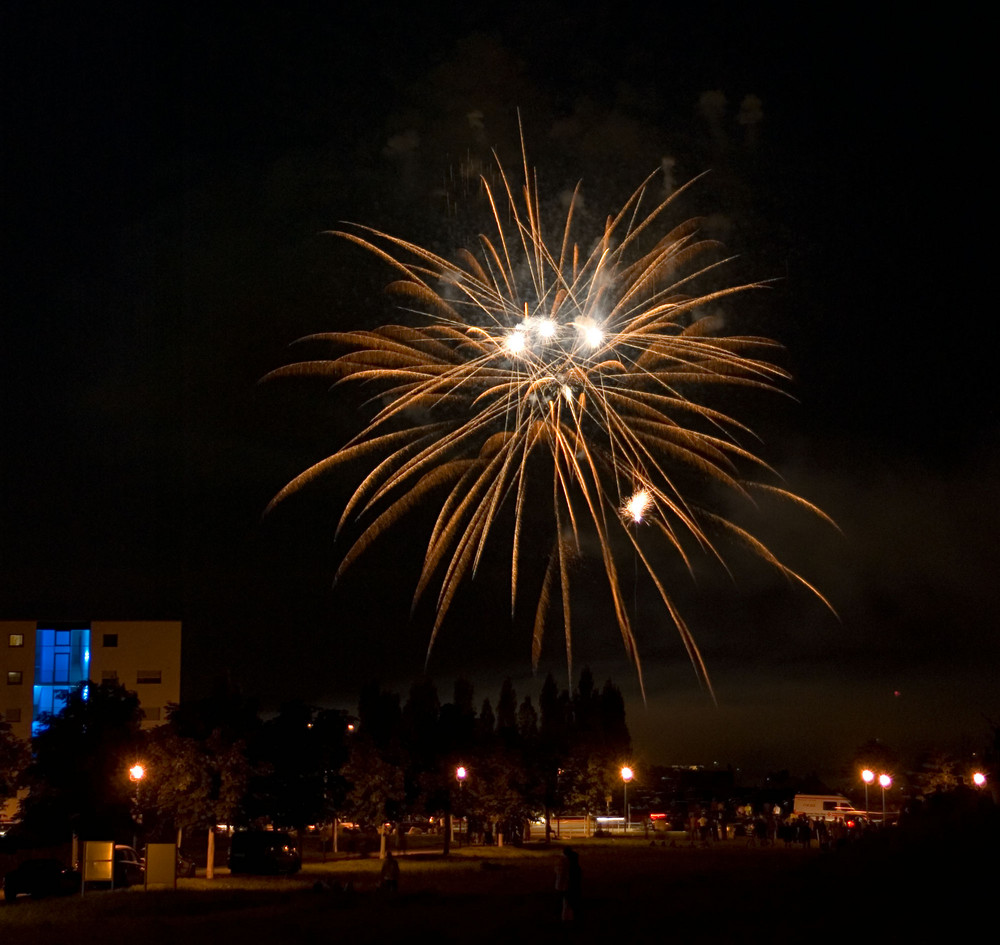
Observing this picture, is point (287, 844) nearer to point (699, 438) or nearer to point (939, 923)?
point (699, 438)

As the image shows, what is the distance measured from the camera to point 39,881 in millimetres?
29172

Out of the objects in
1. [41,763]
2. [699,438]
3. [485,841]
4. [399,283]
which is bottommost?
[485,841]

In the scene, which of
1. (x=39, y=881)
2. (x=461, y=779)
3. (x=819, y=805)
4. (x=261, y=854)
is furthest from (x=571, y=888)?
(x=819, y=805)

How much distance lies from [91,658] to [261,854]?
5598 cm

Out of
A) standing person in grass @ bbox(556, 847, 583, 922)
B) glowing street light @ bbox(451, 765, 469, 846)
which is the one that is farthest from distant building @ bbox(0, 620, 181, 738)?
standing person in grass @ bbox(556, 847, 583, 922)

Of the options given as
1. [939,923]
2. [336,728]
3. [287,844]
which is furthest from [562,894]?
[336,728]

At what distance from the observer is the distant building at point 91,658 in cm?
8475

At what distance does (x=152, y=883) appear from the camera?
1093 inches

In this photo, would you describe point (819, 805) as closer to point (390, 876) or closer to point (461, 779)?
point (461, 779)

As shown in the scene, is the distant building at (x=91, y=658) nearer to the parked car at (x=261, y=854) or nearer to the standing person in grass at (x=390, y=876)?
the parked car at (x=261, y=854)

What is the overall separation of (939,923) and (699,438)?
37.9 feet

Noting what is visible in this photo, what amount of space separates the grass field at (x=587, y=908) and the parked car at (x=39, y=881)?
242cm

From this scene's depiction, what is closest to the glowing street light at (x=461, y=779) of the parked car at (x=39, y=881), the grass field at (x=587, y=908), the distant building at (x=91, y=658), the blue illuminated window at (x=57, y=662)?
the grass field at (x=587, y=908)

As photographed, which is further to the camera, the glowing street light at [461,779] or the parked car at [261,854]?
the glowing street light at [461,779]
